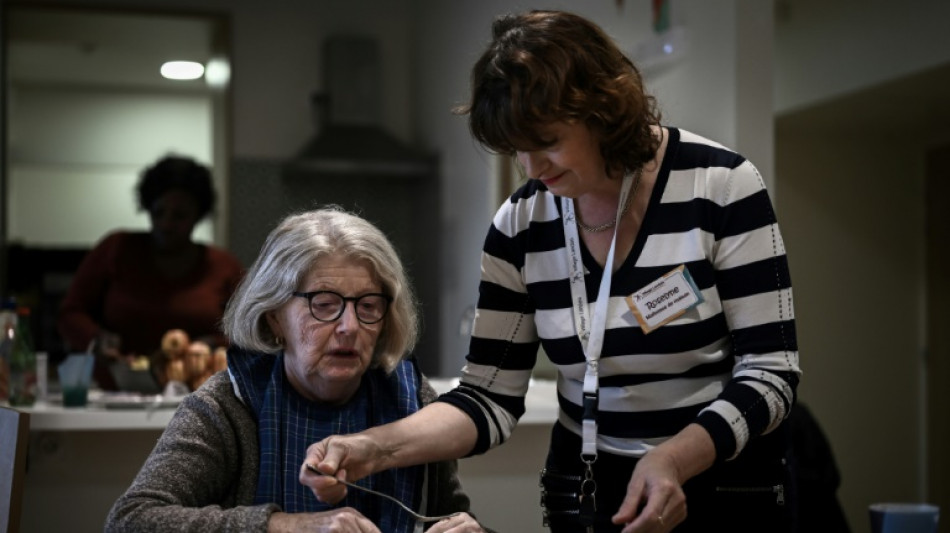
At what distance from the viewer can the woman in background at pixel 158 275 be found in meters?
3.88

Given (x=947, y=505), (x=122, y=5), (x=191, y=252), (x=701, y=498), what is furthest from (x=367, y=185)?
(x=701, y=498)

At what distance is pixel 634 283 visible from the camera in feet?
4.80

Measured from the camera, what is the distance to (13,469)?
162cm

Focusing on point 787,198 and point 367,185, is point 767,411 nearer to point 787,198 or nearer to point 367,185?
point 787,198

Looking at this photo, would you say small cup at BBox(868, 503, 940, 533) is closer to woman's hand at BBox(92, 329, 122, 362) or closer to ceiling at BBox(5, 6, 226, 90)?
woman's hand at BBox(92, 329, 122, 362)

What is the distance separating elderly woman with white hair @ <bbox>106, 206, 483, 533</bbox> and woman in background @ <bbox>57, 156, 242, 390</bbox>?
2154 millimetres

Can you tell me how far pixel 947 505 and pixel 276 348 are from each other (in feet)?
15.5

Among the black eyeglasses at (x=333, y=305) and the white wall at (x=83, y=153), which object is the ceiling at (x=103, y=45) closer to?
the white wall at (x=83, y=153)

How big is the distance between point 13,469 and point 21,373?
1.23m

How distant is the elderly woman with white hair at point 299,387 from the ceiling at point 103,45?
171 inches

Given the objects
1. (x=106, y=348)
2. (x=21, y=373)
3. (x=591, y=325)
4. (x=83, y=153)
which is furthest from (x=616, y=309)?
(x=83, y=153)

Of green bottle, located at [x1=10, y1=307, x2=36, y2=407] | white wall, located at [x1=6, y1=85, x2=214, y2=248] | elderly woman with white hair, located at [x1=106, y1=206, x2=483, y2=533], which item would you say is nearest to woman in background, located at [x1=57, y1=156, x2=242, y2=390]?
green bottle, located at [x1=10, y1=307, x2=36, y2=407]

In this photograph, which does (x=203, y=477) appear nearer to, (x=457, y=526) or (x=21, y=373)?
(x=457, y=526)

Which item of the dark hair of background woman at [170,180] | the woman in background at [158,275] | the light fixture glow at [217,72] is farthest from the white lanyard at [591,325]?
the light fixture glow at [217,72]
